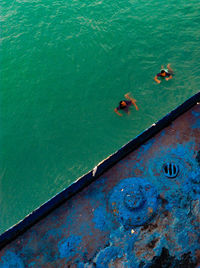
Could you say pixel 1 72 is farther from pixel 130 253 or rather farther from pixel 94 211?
pixel 130 253

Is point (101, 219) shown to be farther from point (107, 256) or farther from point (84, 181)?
point (84, 181)

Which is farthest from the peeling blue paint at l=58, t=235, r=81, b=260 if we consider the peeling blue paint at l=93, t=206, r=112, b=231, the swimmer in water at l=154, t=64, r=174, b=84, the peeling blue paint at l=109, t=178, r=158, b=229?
the swimmer in water at l=154, t=64, r=174, b=84

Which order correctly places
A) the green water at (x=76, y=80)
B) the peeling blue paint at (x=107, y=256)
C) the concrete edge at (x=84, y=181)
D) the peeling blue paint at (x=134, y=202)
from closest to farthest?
the peeling blue paint at (x=107, y=256)
the concrete edge at (x=84, y=181)
the peeling blue paint at (x=134, y=202)
the green water at (x=76, y=80)

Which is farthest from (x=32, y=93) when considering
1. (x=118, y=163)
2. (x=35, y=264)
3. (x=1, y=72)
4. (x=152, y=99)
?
(x=35, y=264)

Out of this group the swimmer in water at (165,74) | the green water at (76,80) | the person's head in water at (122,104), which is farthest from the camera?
the swimmer in water at (165,74)

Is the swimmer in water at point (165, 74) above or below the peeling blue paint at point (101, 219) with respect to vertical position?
below

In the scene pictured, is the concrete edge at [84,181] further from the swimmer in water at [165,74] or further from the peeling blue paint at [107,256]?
A: the swimmer in water at [165,74]

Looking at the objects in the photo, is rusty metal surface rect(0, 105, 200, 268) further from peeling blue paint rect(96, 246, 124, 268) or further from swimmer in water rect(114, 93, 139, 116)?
swimmer in water rect(114, 93, 139, 116)

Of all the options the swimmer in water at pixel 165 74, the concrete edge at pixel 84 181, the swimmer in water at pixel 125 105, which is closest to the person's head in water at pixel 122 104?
the swimmer in water at pixel 125 105
